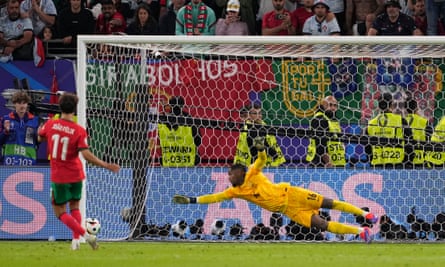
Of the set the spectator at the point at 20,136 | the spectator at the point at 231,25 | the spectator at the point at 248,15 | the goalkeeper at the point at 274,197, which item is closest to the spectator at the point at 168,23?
the spectator at the point at 231,25

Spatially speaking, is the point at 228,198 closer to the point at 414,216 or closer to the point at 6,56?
the point at 414,216

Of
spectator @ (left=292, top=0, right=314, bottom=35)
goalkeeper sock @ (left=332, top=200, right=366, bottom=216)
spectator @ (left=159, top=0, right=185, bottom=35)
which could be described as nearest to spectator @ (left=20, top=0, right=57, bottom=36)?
spectator @ (left=159, top=0, right=185, bottom=35)

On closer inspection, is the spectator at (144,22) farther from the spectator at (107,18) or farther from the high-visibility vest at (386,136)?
the high-visibility vest at (386,136)

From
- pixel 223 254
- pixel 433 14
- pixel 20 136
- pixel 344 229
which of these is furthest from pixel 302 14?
pixel 223 254

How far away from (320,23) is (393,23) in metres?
1.20

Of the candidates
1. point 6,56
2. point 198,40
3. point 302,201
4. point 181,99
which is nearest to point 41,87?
point 6,56

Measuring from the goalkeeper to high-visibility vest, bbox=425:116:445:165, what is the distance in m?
2.06

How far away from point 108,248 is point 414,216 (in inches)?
186

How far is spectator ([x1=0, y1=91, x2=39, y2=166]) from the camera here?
700 inches

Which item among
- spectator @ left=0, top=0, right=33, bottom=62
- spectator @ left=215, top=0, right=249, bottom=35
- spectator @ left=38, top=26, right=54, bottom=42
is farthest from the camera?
A: spectator @ left=38, top=26, right=54, bottom=42

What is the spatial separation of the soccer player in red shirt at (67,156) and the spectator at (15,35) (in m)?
6.74

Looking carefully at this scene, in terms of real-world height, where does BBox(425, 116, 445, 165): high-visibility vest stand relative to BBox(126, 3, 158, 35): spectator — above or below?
below

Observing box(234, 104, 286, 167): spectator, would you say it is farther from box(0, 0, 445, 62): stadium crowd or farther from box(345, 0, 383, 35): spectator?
box(345, 0, 383, 35): spectator

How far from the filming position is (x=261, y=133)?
17.3m
